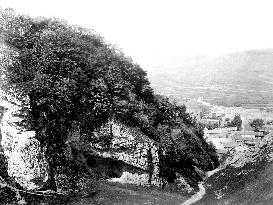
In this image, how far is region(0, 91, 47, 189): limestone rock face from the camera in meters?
29.0

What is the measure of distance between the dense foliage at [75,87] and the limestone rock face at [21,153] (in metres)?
0.94

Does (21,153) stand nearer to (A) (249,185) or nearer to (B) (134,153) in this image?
(B) (134,153)

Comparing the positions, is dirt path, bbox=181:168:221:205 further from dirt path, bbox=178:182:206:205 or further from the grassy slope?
the grassy slope

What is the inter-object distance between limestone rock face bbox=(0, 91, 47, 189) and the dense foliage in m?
0.94

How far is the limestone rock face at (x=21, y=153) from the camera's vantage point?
95.1ft

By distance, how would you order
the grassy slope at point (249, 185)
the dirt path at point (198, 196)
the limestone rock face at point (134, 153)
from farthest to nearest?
the limestone rock face at point (134, 153), the dirt path at point (198, 196), the grassy slope at point (249, 185)

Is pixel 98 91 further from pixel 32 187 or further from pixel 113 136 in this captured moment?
pixel 32 187

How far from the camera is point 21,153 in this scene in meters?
29.5

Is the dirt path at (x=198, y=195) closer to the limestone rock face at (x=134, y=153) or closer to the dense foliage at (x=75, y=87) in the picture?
the dense foliage at (x=75, y=87)

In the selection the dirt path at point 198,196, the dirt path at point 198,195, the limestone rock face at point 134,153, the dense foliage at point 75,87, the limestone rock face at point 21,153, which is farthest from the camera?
the limestone rock face at point 134,153

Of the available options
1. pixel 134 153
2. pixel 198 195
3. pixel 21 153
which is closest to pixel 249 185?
pixel 198 195

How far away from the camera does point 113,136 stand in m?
34.6

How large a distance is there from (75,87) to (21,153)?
339 inches

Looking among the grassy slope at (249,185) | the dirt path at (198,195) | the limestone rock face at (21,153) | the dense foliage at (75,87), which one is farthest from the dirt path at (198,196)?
the limestone rock face at (21,153)
